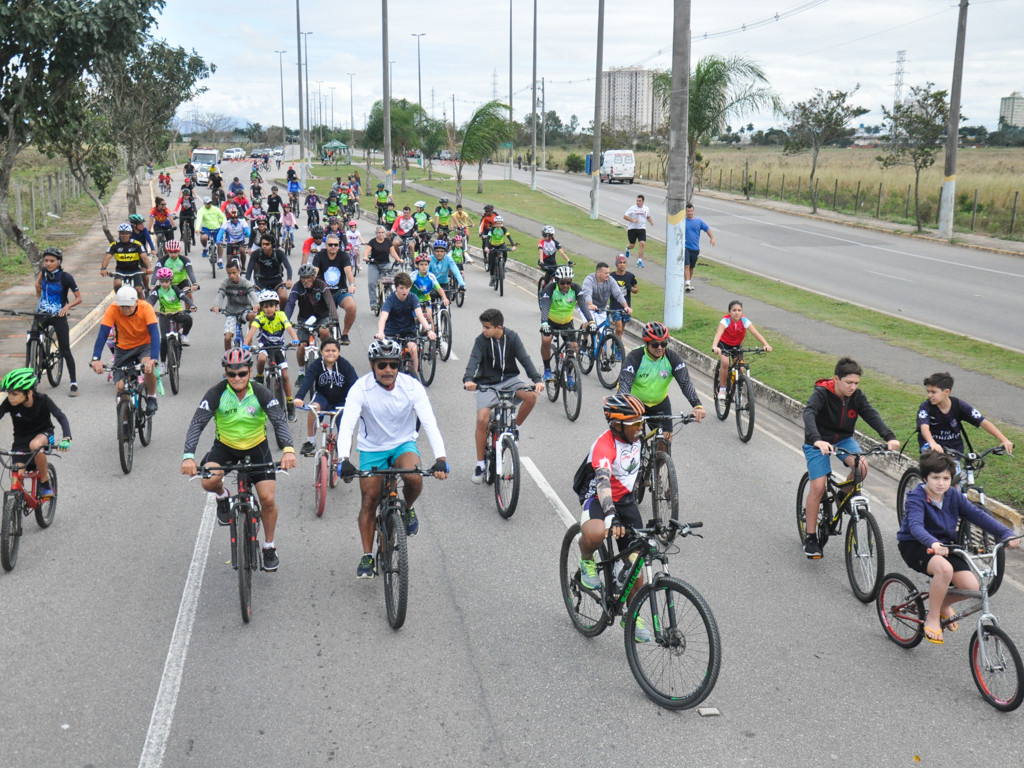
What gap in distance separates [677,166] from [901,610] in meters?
12.5

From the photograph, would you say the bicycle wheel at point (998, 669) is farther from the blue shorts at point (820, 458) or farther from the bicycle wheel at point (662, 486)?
the bicycle wheel at point (662, 486)

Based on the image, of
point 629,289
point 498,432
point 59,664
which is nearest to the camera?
point 59,664

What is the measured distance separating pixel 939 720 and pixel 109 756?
4.75m

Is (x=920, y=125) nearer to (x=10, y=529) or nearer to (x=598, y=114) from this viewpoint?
(x=598, y=114)

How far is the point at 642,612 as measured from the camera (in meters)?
6.48

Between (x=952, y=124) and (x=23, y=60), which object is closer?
(x=23, y=60)

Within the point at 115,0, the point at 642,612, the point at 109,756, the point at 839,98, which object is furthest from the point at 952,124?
the point at 109,756

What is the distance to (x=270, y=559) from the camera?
308 inches

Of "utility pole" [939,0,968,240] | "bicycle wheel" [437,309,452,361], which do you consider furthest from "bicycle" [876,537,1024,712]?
"utility pole" [939,0,968,240]

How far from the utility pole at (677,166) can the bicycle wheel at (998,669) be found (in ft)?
40.2

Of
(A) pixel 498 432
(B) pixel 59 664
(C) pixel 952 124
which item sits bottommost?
(B) pixel 59 664

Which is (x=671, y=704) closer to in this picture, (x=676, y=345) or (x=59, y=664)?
(x=59, y=664)

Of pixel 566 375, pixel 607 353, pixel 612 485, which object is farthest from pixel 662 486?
pixel 607 353

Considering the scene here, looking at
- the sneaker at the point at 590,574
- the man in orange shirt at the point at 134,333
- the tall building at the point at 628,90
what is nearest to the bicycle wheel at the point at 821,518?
the sneaker at the point at 590,574
